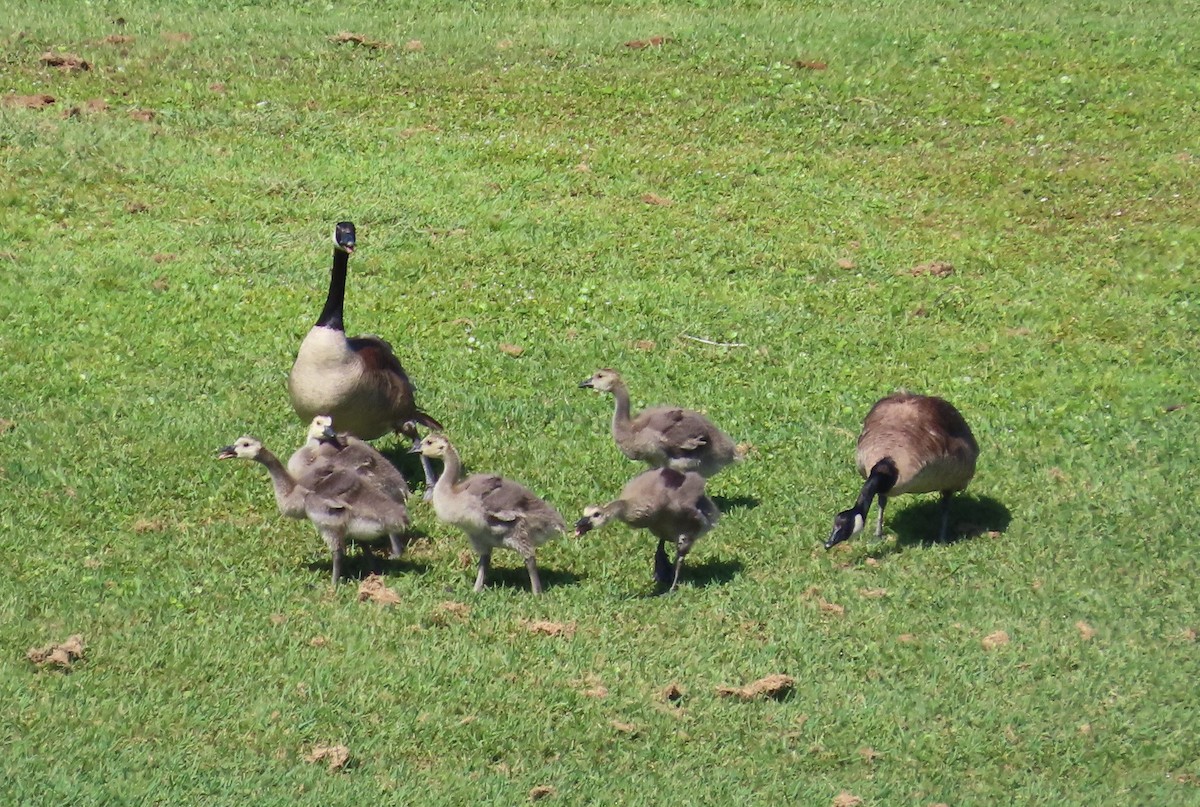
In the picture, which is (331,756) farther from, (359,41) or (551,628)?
(359,41)

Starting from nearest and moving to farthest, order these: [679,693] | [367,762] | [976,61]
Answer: [367,762]
[679,693]
[976,61]

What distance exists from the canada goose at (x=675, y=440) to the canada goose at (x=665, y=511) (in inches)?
36.9

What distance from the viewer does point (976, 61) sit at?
83.3 feet

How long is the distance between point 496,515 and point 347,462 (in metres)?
1.40

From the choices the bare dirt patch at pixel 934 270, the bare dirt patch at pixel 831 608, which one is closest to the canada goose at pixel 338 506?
the bare dirt patch at pixel 831 608

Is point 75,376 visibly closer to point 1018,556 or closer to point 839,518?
point 839,518

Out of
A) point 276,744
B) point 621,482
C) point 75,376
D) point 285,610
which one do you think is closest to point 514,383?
point 621,482

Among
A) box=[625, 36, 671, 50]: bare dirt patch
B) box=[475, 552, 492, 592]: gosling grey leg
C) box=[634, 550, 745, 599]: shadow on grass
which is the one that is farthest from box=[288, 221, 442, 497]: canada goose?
box=[625, 36, 671, 50]: bare dirt patch

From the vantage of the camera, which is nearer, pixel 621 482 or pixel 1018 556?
pixel 1018 556

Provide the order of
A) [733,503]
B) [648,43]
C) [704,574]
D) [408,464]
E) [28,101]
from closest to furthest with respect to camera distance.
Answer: [704,574], [733,503], [408,464], [28,101], [648,43]

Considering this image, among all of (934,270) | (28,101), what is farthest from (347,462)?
(28,101)

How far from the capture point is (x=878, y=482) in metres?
12.9

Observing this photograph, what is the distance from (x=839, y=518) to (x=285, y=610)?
13.6 ft

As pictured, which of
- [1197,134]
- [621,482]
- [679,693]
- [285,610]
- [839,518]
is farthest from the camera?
[1197,134]
